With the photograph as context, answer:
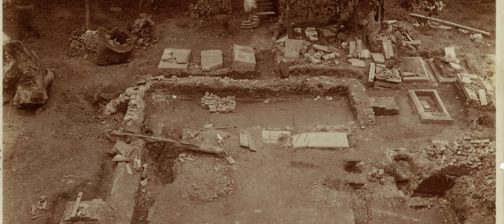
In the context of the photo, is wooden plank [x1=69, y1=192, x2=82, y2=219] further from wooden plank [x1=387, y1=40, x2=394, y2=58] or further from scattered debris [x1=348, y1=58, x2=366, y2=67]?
wooden plank [x1=387, y1=40, x2=394, y2=58]

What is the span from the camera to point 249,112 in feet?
33.2

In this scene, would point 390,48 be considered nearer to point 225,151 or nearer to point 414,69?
point 414,69

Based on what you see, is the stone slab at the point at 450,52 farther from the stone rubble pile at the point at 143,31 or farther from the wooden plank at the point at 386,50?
the stone rubble pile at the point at 143,31

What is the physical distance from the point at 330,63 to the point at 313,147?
10.3ft

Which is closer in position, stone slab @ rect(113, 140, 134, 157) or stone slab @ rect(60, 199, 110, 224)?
stone slab @ rect(60, 199, 110, 224)

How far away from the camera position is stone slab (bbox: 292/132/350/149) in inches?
343

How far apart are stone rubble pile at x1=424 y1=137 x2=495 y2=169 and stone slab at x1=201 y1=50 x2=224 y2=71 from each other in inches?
204

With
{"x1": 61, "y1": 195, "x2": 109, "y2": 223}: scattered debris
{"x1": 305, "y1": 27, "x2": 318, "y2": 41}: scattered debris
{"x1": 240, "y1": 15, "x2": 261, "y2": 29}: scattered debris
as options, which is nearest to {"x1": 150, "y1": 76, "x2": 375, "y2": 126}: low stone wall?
{"x1": 305, "y1": 27, "x2": 318, "y2": 41}: scattered debris

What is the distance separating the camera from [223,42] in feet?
41.3

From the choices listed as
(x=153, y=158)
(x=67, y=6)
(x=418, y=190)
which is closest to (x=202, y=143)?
(x=153, y=158)

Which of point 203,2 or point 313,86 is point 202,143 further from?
point 203,2

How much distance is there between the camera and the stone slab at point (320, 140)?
871 cm

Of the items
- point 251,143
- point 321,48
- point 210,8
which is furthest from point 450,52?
point 210,8

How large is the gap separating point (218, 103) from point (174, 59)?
2.11 meters
